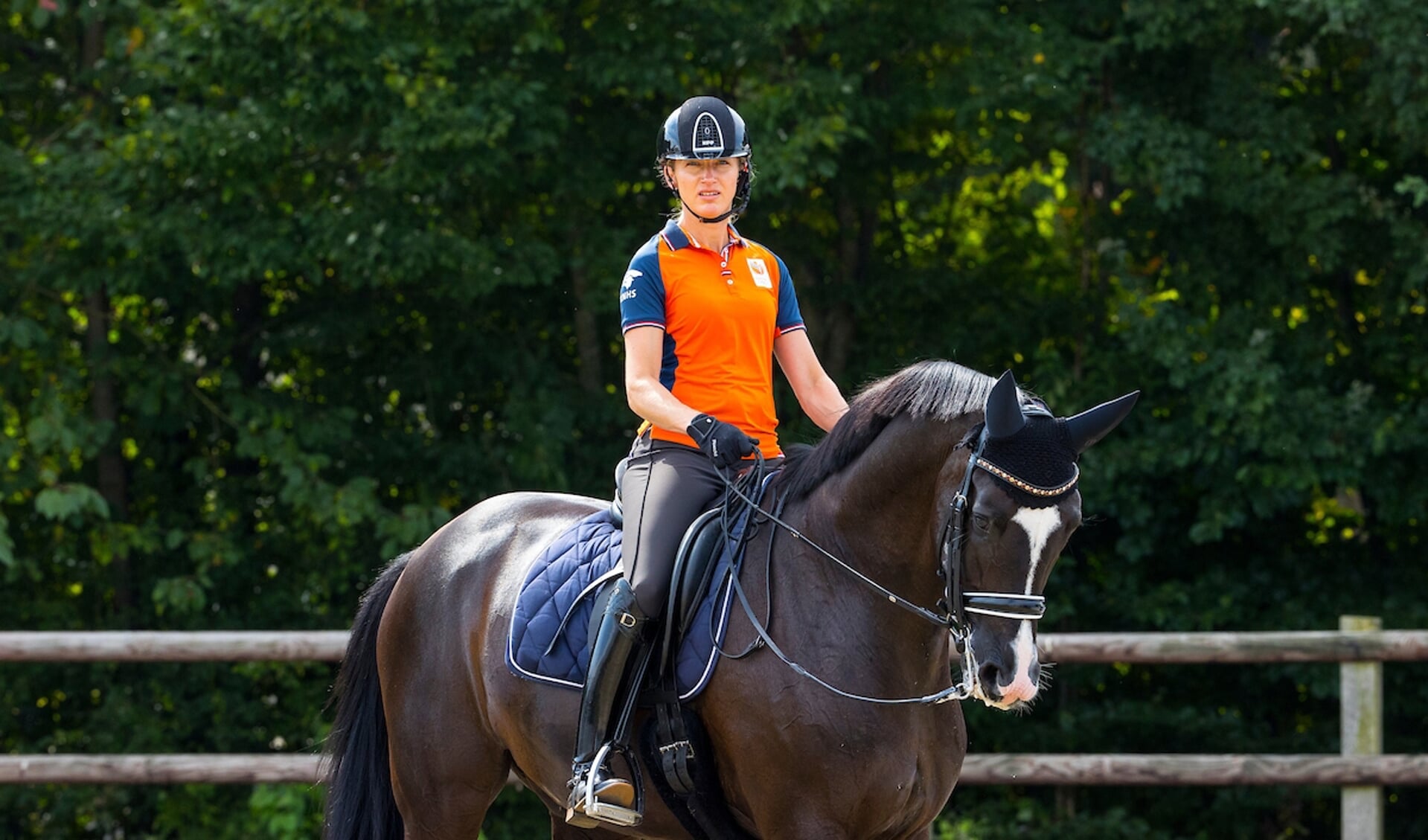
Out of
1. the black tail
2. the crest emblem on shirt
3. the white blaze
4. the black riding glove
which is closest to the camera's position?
the white blaze

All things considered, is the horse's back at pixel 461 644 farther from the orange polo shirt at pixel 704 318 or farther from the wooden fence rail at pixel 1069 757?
the wooden fence rail at pixel 1069 757

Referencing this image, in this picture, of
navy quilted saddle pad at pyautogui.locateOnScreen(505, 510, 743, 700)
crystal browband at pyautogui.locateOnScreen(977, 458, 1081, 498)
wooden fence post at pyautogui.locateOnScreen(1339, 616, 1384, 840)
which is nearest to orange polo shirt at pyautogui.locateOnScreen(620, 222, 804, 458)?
navy quilted saddle pad at pyautogui.locateOnScreen(505, 510, 743, 700)

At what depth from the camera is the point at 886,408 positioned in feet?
11.6

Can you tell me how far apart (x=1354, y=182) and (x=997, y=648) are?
23.1 feet

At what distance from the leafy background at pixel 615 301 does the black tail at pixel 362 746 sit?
323cm

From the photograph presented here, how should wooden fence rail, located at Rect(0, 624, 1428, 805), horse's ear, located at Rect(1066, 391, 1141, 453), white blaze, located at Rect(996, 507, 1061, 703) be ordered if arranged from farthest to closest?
wooden fence rail, located at Rect(0, 624, 1428, 805), horse's ear, located at Rect(1066, 391, 1141, 453), white blaze, located at Rect(996, 507, 1061, 703)

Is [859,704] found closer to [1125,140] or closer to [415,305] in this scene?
[1125,140]

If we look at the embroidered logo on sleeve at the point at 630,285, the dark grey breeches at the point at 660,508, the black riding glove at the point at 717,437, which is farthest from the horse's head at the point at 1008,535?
the embroidered logo on sleeve at the point at 630,285

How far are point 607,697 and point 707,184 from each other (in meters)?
1.32

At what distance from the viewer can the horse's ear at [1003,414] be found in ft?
10.4

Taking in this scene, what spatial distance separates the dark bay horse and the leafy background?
474cm

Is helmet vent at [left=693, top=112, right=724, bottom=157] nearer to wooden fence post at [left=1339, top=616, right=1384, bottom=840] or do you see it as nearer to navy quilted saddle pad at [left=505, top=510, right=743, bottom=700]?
navy quilted saddle pad at [left=505, top=510, right=743, bottom=700]

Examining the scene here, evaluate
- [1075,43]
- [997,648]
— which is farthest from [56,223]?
[997,648]

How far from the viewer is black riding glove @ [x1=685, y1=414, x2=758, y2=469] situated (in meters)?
3.67
